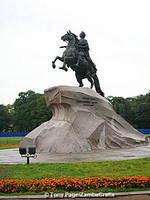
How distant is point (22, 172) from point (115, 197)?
4483 mm

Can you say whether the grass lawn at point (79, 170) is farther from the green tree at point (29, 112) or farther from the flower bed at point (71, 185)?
the green tree at point (29, 112)

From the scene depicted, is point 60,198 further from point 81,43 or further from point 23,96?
point 23,96

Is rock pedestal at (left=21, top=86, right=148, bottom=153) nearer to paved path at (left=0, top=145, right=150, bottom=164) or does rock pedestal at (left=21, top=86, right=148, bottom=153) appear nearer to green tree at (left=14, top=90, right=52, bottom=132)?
paved path at (left=0, top=145, right=150, bottom=164)

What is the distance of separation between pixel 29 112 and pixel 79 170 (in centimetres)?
6357

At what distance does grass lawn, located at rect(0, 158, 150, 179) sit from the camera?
33.4 feet

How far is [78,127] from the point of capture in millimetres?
20156

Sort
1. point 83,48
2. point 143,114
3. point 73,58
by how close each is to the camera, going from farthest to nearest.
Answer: point 143,114, point 83,48, point 73,58

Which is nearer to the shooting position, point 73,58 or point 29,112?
point 73,58

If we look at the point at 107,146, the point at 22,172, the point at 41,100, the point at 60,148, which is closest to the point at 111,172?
Answer: the point at 22,172

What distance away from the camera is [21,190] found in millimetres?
8195

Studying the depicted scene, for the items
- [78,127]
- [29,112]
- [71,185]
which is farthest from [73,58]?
[29,112]

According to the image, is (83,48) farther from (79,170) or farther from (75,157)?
(79,170)

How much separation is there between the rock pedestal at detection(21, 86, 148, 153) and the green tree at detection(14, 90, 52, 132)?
148 ft

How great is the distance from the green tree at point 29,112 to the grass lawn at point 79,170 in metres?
54.7
